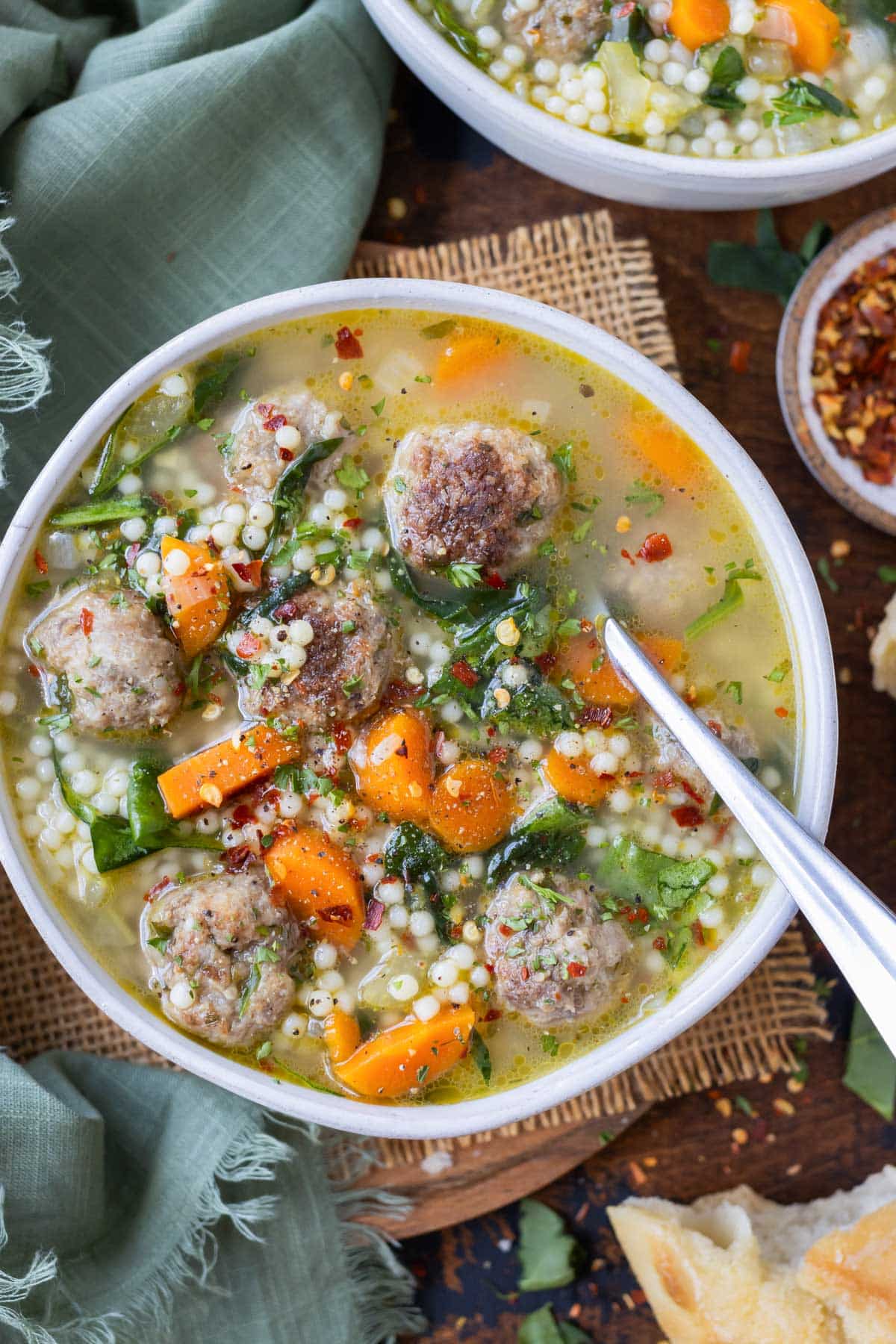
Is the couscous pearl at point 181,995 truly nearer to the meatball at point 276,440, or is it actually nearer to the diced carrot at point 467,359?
the meatball at point 276,440

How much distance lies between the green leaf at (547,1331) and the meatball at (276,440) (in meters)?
2.45

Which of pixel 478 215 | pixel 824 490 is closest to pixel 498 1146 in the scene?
pixel 824 490

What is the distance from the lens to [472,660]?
275cm

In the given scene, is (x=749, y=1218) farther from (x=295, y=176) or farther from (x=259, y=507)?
(x=295, y=176)

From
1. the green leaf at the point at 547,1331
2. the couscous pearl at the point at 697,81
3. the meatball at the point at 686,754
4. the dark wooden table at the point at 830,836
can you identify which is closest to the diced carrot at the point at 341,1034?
the meatball at the point at 686,754

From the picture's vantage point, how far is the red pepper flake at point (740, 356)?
11.2ft

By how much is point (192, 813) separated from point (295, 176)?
1706mm

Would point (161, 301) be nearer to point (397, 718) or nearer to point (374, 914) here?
point (397, 718)

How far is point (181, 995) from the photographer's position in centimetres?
267

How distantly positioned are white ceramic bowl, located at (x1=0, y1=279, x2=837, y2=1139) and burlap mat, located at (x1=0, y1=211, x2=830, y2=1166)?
0.62 metres

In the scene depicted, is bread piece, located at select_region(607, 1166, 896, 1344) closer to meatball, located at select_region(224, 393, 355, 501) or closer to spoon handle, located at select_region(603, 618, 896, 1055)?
spoon handle, located at select_region(603, 618, 896, 1055)

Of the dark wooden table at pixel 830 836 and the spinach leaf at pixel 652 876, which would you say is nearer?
the spinach leaf at pixel 652 876

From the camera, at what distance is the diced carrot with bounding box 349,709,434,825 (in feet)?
8.86

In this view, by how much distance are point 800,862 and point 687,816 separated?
372 mm
